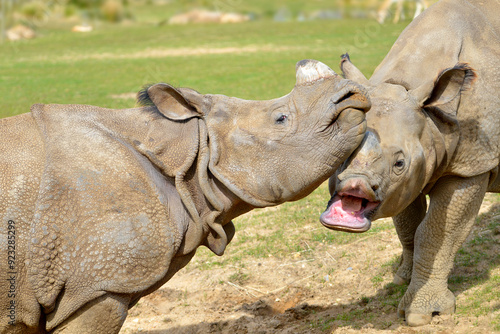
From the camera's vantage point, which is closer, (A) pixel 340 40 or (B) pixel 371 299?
(B) pixel 371 299

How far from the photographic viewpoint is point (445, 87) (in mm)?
5137

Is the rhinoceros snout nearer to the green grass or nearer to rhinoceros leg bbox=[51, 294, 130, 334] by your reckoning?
rhinoceros leg bbox=[51, 294, 130, 334]

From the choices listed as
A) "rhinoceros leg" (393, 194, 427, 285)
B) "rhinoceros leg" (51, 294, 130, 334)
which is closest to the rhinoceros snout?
"rhinoceros leg" (51, 294, 130, 334)

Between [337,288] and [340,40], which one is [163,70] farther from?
[337,288]

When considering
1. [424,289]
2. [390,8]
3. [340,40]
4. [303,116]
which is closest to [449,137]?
[424,289]

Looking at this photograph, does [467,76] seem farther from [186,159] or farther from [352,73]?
[186,159]

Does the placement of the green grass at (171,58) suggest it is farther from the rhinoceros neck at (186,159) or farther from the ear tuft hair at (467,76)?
the rhinoceros neck at (186,159)

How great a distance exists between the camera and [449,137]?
533 centimetres

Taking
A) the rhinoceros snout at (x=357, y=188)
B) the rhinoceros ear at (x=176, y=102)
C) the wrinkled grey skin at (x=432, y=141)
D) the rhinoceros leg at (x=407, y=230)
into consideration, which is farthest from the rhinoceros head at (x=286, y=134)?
the rhinoceros leg at (x=407, y=230)

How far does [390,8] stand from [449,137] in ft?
70.1

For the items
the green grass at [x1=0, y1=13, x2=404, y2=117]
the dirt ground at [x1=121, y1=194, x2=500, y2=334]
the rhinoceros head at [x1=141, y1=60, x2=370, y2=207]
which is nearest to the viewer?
the rhinoceros head at [x1=141, y1=60, x2=370, y2=207]

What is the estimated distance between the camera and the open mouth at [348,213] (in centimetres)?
453

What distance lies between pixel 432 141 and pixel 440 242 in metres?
1.00

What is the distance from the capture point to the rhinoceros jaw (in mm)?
4180
